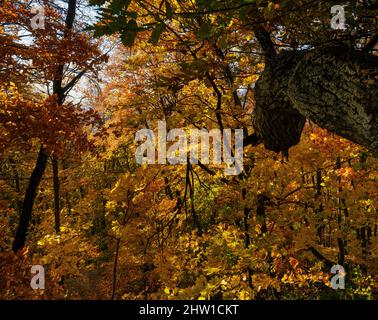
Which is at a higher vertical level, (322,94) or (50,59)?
(50,59)

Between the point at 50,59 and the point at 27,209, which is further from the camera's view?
the point at 27,209

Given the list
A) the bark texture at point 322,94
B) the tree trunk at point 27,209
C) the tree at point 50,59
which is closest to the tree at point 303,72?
the bark texture at point 322,94

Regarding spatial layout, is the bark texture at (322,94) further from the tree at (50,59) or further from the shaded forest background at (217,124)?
the tree at (50,59)

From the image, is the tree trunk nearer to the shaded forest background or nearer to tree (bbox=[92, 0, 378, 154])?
the shaded forest background

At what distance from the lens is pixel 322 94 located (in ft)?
5.56

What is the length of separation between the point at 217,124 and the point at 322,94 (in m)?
3.96

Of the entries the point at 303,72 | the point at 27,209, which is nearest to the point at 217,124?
the point at 303,72

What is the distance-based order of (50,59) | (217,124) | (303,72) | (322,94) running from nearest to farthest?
(322,94), (303,72), (217,124), (50,59)

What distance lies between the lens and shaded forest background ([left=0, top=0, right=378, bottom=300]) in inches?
68.7

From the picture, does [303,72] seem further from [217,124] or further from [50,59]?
[50,59]

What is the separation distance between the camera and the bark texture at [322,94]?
1478 mm

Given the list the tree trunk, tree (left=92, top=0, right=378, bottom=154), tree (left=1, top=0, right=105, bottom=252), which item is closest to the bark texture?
tree (left=92, top=0, right=378, bottom=154)
